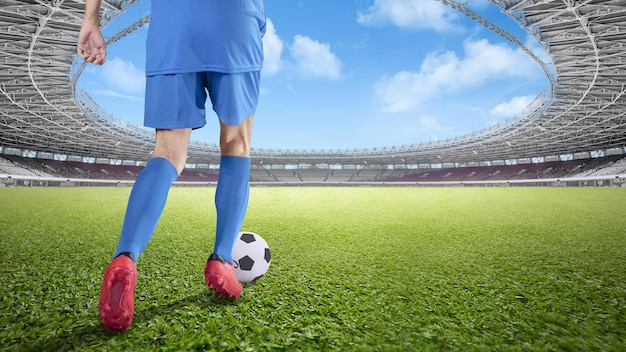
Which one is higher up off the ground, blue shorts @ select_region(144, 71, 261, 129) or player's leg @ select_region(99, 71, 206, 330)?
blue shorts @ select_region(144, 71, 261, 129)

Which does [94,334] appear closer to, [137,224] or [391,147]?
[137,224]

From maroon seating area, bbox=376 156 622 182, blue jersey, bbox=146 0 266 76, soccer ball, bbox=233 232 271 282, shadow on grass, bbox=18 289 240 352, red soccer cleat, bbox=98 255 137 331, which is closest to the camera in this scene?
shadow on grass, bbox=18 289 240 352

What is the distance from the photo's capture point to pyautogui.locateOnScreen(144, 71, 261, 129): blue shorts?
1.59 metres

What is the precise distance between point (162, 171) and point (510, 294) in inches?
73.8

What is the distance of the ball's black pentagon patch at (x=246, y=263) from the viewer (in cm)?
183

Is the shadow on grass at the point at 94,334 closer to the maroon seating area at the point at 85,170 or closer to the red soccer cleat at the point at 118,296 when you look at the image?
the red soccer cleat at the point at 118,296

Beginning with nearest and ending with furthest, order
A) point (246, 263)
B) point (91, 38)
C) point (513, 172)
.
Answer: point (91, 38)
point (246, 263)
point (513, 172)

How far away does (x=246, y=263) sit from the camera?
1.85 metres

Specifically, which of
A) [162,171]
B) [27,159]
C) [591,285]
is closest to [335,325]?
[162,171]

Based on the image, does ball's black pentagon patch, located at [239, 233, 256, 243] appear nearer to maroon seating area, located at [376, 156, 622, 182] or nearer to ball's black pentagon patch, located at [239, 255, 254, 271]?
ball's black pentagon patch, located at [239, 255, 254, 271]

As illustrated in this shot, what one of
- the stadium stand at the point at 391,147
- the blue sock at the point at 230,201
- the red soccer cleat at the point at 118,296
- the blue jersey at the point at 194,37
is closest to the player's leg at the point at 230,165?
the blue sock at the point at 230,201

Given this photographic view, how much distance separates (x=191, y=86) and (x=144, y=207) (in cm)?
66

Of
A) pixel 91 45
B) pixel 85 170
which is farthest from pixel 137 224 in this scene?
pixel 85 170

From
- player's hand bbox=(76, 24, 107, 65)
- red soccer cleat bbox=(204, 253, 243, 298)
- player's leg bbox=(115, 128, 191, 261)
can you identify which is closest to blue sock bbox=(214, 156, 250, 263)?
red soccer cleat bbox=(204, 253, 243, 298)
